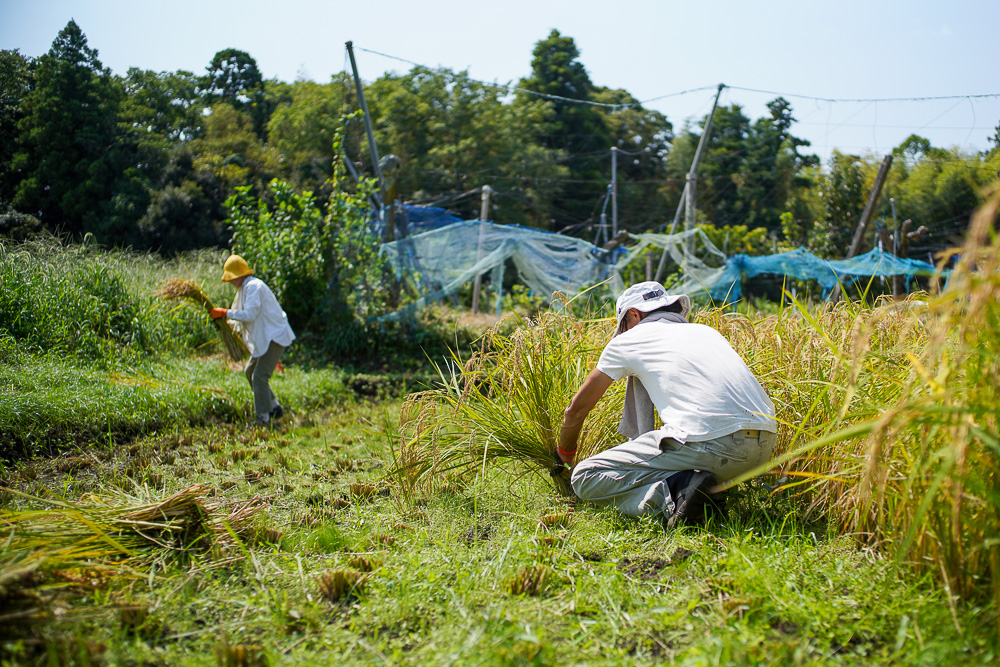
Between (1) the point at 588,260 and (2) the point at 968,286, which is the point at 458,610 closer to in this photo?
(2) the point at 968,286

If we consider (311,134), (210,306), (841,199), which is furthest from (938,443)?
(311,134)

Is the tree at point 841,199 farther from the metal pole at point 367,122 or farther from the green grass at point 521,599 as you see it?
the green grass at point 521,599

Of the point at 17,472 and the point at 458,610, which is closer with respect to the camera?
the point at 458,610

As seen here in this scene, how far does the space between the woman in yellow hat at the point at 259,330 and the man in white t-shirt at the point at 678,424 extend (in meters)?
3.67

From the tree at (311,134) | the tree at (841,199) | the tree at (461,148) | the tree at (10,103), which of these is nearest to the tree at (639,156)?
the tree at (461,148)

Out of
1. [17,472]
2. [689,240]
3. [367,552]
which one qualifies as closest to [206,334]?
[17,472]

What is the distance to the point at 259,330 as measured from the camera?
600cm

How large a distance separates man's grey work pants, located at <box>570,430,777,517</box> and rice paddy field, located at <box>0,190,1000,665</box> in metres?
0.11

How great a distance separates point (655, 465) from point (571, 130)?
36.7m

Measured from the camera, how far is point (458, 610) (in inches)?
81.5

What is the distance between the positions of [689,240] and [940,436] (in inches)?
373

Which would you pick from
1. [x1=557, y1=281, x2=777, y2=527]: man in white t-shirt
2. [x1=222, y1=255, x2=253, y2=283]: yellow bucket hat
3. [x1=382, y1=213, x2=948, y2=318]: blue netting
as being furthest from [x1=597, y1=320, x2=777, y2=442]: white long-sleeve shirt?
[x1=382, y1=213, x2=948, y2=318]: blue netting

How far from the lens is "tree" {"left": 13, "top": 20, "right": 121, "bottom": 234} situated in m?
12.1

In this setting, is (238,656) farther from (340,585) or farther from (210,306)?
(210,306)
